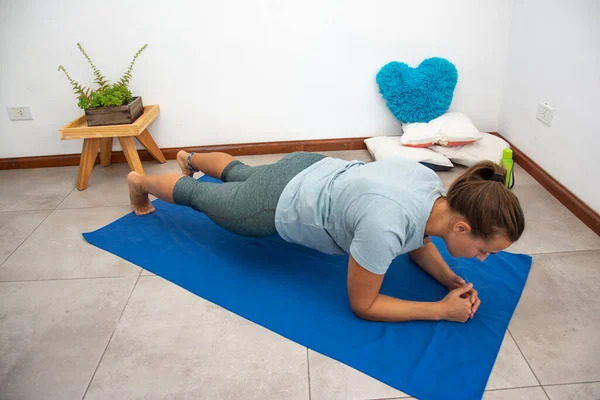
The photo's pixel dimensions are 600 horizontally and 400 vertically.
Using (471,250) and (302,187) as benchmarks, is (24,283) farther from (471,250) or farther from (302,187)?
(471,250)

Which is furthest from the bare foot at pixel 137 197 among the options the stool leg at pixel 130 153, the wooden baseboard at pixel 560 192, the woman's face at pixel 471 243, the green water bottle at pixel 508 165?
the wooden baseboard at pixel 560 192

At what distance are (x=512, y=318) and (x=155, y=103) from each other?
2.14 m

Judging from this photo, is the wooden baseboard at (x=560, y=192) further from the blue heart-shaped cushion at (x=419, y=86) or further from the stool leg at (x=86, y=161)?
the stool leg at (x=86, y=161)

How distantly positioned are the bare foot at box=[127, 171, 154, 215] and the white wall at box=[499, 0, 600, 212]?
1.93 meters

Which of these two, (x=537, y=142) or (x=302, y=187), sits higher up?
(x=302, y=187)

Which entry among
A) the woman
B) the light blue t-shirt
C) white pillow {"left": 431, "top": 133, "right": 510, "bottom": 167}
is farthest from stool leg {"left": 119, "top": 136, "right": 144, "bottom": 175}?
white pillow {"left": 431, "top": 133, "right": 510, "bottom": 167}

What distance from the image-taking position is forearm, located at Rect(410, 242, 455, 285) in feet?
5.34

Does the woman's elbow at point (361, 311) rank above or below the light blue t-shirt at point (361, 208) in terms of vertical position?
below

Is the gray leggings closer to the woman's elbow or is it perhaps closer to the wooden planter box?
the woman's elbow

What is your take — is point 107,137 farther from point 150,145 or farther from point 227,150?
point 227,150

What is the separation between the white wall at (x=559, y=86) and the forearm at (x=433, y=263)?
0.83 meters

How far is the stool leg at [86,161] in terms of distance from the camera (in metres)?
2.42

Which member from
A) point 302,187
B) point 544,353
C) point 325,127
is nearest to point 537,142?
point 325,127

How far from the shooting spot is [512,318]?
4.95 feet
